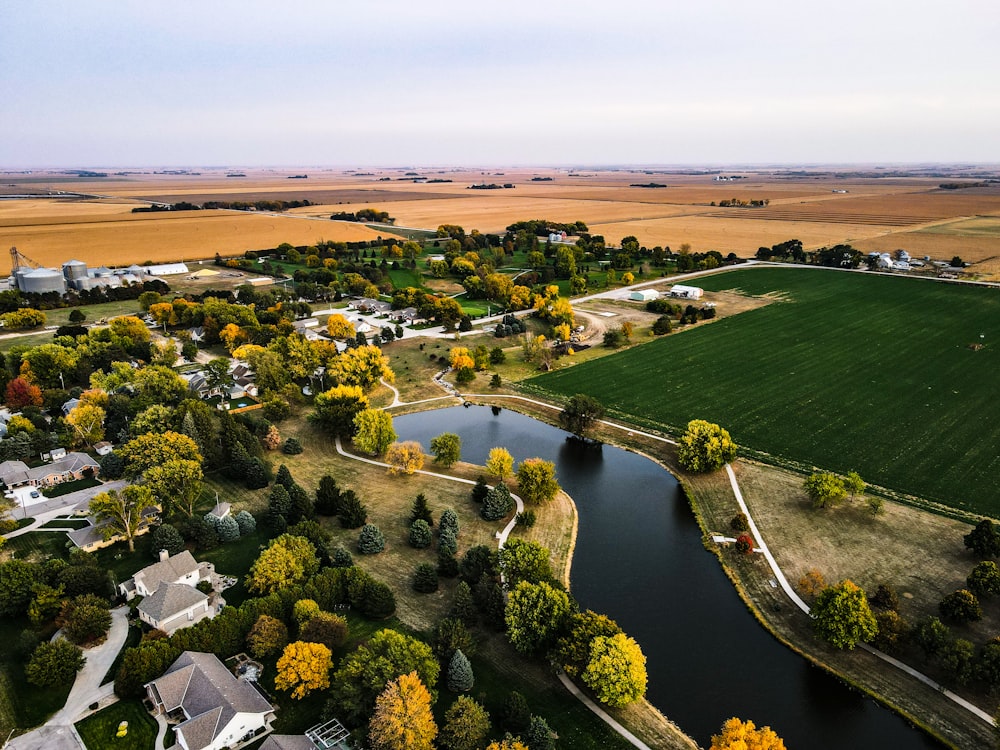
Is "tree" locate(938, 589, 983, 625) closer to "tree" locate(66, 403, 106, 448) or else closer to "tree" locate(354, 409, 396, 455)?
"tree" locate(354, 409, 396, 455)

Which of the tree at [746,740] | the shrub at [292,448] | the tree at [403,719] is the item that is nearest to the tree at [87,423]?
the shrub at [292,448]

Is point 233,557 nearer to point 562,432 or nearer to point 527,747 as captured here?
point 527,747

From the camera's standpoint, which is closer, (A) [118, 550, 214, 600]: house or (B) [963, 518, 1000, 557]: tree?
(A) [118, 550, 214, 600]: house

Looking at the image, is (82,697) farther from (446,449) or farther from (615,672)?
(446,449)

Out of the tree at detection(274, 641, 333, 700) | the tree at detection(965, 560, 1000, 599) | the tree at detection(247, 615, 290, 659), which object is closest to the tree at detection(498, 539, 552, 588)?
the tree at detection(274, 641, 333, 700)

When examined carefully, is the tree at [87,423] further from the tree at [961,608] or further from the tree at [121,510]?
the tree at [961,608]

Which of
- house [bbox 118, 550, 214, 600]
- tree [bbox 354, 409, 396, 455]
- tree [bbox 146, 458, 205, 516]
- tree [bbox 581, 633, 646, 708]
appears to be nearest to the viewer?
tree [bbox 581, 633, 646, 708]

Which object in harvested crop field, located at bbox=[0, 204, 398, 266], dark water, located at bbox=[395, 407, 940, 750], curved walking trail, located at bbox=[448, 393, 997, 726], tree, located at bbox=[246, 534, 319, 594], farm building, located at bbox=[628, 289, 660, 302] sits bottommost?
dark water, located at bbox=[395, 407, 940, 750]

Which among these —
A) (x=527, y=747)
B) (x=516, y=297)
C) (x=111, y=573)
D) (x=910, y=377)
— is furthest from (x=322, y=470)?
(x=910, y=377)
